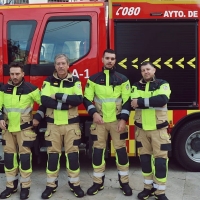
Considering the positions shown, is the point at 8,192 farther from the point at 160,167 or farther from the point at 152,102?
the point at 152,102

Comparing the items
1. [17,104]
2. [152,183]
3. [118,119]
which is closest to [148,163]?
[152,183]

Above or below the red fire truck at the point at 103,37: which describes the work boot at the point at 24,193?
below

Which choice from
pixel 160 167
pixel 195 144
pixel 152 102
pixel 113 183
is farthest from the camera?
pixel 195 144

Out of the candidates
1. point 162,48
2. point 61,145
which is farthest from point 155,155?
point 162,48

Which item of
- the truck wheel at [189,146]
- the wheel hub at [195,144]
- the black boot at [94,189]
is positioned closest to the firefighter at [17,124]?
the black boot at [94,189]

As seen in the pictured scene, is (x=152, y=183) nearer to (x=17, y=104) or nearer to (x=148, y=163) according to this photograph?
(x=148, y=163)

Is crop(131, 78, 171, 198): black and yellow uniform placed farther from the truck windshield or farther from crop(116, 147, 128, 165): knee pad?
the truck windshield

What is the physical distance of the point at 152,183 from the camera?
3.94 meters

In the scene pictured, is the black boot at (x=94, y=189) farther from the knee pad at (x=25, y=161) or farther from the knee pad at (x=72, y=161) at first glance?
the knee pad at (x=25, y=161)

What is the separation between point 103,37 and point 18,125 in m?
1.58

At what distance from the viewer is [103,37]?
14.5 feet

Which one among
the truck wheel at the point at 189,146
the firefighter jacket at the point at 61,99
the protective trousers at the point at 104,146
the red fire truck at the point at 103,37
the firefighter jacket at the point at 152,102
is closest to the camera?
the firefighter jacket at the point at 152,102

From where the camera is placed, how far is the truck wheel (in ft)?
15.1

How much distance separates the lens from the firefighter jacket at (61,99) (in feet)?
12.5
